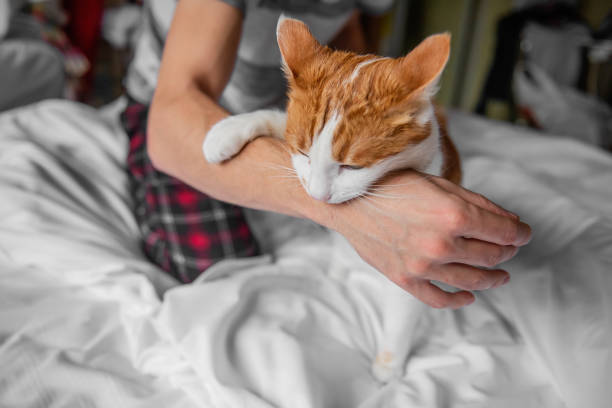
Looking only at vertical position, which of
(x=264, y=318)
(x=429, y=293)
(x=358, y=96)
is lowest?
(x=264, y=318)

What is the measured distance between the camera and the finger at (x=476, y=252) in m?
0.48

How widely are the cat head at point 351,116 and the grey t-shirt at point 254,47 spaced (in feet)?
0.96

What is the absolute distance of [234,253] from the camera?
83 centimetres

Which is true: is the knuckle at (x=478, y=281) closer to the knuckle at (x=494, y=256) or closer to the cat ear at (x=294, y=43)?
the knuckle at (x=494, y=256)

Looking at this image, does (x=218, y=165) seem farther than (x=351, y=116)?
Yes

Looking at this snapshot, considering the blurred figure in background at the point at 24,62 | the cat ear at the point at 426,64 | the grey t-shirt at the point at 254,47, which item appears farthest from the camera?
the blurred figure in background at the point at 24,62

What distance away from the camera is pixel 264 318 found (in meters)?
0.70

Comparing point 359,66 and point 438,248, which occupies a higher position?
point 359,66

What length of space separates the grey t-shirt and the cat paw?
261 mm

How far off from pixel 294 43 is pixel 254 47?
0.38 meters

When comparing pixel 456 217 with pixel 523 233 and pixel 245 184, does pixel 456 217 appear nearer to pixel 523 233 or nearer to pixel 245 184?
pixel 523 233

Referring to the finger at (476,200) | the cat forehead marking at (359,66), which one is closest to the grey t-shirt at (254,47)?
the cat forehead marking at (359,66)

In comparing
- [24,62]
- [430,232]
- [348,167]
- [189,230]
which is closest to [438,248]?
[430,232]

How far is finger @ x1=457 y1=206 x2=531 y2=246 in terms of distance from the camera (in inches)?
18.2
